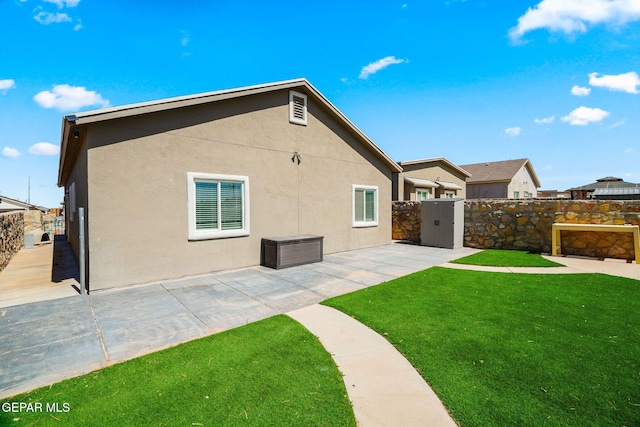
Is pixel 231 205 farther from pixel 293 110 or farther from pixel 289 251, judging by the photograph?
pixel 293 110

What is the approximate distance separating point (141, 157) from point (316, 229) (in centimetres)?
619

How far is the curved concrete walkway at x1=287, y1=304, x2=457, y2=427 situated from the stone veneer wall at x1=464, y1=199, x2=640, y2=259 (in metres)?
10.5

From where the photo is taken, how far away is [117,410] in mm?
2680

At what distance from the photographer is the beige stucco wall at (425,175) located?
61.5 ft

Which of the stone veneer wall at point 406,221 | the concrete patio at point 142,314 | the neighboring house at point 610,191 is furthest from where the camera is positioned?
the neighboring house at point 610,191

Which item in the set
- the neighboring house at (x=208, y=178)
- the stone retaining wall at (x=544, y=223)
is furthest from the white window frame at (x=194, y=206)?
the stone retaining wall at (x=544, y=223)

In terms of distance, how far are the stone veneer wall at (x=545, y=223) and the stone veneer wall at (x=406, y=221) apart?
7.59 ft

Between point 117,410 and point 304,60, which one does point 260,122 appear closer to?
point 304,60

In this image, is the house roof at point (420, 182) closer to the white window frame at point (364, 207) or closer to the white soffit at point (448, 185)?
the white soffit at point (448, 185)

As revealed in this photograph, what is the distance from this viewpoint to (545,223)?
11258mm

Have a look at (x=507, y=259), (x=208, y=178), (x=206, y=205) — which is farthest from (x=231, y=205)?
(x=507, y=259)

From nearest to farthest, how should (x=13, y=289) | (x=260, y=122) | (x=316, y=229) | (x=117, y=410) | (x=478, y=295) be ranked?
(x=117, y=410) → (x=478, y=295) → (x=13, y=289) → (x=260, y=122) → (x=316, y=229)

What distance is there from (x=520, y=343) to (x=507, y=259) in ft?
23.5

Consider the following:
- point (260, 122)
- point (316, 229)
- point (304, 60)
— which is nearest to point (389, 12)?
point (304, 60)
